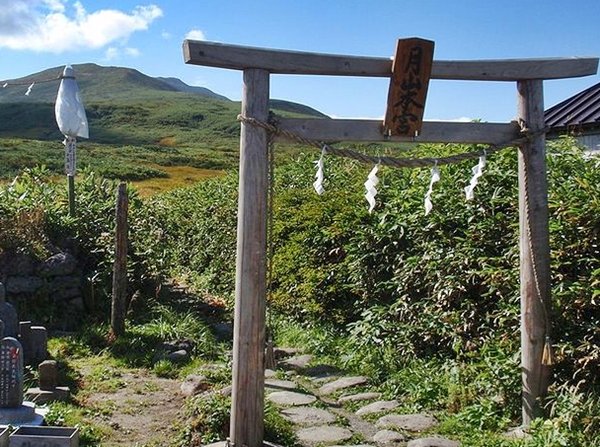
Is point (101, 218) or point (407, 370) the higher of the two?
point (101, 218)

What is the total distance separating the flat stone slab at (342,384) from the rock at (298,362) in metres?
0.86

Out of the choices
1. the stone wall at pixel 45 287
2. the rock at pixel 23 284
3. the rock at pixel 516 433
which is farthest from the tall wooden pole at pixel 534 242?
the rock at pixel 23 284

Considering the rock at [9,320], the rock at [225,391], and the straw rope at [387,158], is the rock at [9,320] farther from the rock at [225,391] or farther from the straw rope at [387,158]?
the straw rope at [387,158]

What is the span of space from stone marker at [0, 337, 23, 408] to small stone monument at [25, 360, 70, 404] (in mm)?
707

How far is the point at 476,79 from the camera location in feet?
19.3

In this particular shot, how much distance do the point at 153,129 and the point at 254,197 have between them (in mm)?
92256

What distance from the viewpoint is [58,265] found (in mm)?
10859

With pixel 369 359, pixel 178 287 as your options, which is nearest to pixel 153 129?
pixel 178 287

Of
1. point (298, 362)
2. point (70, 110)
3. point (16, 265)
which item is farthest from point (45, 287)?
point (298, 362)

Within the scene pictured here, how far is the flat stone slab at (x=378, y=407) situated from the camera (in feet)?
22.4

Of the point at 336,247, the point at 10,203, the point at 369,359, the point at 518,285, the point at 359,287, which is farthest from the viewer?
the point at 10,203

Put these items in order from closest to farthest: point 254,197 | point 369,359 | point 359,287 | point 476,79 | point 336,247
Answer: point 254,197
point 476,79
point 369,359
point 359,287
point 336,247

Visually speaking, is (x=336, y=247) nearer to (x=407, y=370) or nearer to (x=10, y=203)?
(x=407, y=370)

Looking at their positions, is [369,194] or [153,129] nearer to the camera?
[369,194]
